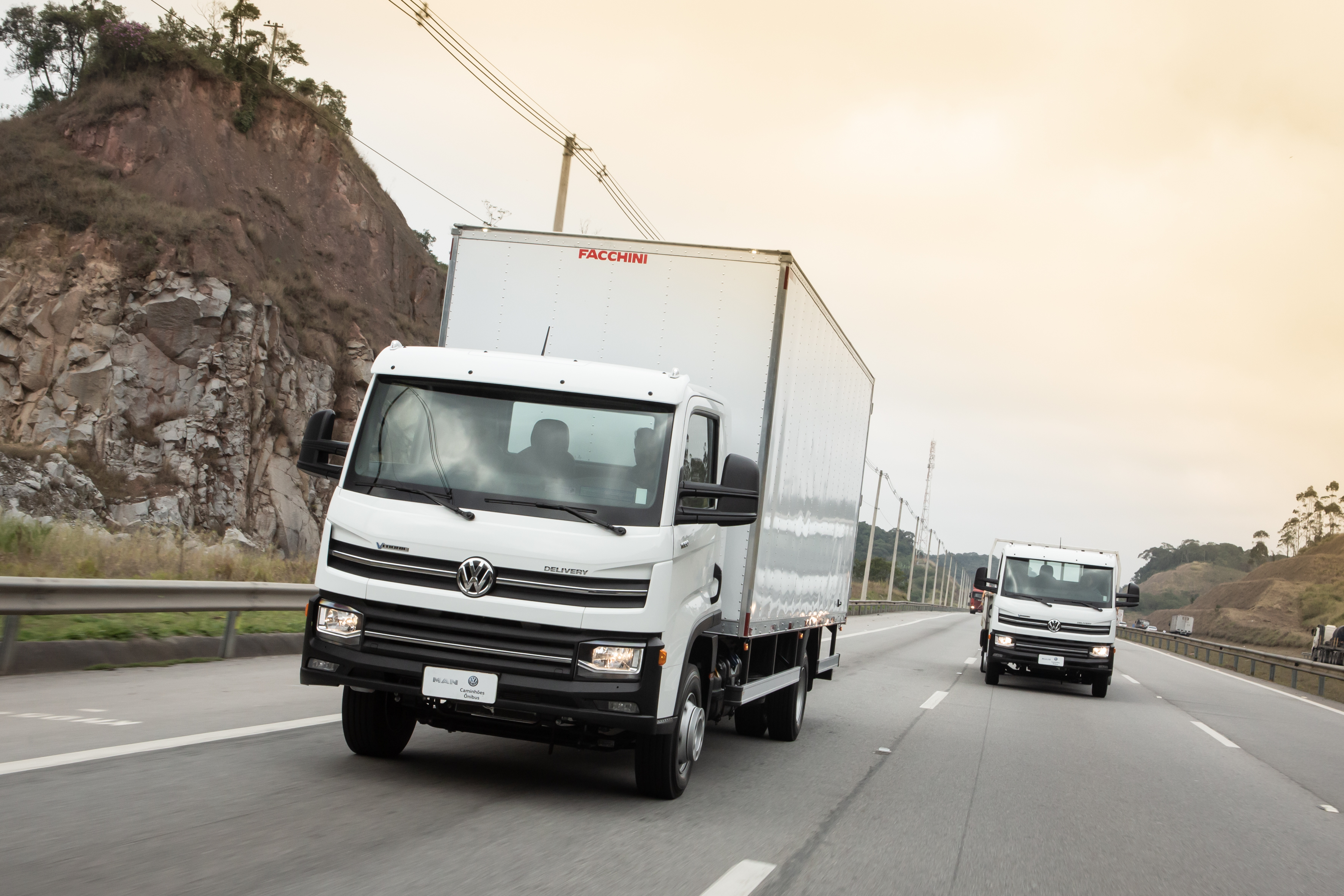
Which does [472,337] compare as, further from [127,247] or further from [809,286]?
[127,247]

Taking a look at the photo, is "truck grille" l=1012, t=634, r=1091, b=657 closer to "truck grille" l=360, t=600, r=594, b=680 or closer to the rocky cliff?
"truck grille" l=360, t=600, r=594, b=680

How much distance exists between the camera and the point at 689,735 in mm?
7156

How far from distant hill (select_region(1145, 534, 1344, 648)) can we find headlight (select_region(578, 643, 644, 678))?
9028 cm

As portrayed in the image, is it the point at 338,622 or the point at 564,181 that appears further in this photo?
the point at 564,181

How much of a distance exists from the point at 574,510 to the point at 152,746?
2.92 m

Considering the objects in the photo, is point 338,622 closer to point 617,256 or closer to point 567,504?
point 567,504

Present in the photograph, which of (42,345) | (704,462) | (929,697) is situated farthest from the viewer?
(42,345)

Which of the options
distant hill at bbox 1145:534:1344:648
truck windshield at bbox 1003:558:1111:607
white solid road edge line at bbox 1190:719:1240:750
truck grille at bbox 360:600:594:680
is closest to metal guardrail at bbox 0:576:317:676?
truck grille at bbox 360:600:594:680

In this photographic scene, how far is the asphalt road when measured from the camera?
4.95 meters

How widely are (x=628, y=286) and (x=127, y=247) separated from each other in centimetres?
3106

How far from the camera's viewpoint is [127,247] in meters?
34.7

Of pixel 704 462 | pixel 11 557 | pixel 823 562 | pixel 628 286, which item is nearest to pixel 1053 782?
pixel 823 562

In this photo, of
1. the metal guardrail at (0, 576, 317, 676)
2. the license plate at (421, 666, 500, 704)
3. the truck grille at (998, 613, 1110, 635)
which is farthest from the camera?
the truck grille at (998, 613, 1110, 635)

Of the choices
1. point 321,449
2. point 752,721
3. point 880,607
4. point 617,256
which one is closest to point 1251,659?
point 752,721
